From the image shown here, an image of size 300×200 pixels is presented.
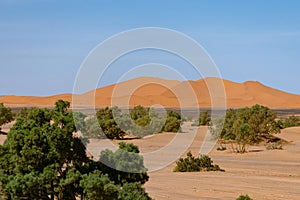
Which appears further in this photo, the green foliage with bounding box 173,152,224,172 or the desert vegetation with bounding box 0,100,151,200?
the green foliage with bounding box 173,152,224,172

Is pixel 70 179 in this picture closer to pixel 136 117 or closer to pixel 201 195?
pixel 201 195

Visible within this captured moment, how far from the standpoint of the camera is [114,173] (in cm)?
1204

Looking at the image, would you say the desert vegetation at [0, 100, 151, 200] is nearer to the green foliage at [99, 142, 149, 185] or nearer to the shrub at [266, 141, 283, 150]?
the green foliage at [99, 142, 149, 185]

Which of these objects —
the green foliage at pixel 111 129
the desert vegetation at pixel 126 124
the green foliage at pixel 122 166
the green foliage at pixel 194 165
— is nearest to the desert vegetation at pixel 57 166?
the green foliage at pixel 122 166

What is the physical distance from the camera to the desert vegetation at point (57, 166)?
36.2 feet

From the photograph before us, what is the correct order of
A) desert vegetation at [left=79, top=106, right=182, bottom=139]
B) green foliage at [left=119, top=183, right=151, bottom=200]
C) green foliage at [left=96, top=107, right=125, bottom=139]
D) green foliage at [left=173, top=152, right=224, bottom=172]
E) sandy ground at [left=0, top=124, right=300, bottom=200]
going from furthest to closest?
green foliage at [left=96, top=107, right=125, bottom=139] → desert vegetation at [left=79, top=106, right=182, bottom=139] → green foliage at [left=173, top=152, right=224, bottom=172] → sandy ground at [left=0, top=124, right=300, bottom=200] → green foliage at [left=119, top=183, right=151, bottom=200]

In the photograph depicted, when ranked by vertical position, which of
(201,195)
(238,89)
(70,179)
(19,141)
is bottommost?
(201,195)

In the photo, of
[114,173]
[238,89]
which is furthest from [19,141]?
[238,89]

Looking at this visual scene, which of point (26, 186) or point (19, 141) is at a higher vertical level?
point (19, 141)

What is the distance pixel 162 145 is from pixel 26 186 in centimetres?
2930

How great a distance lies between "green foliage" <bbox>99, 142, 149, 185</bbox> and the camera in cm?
1195

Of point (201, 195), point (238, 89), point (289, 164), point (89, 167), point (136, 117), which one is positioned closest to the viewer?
point (89, 167)

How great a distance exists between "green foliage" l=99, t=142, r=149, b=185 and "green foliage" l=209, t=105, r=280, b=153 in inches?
1005

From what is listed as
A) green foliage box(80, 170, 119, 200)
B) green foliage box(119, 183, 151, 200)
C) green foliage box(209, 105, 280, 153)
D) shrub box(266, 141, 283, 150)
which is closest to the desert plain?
shrub box(266, 141, 283, 150)
